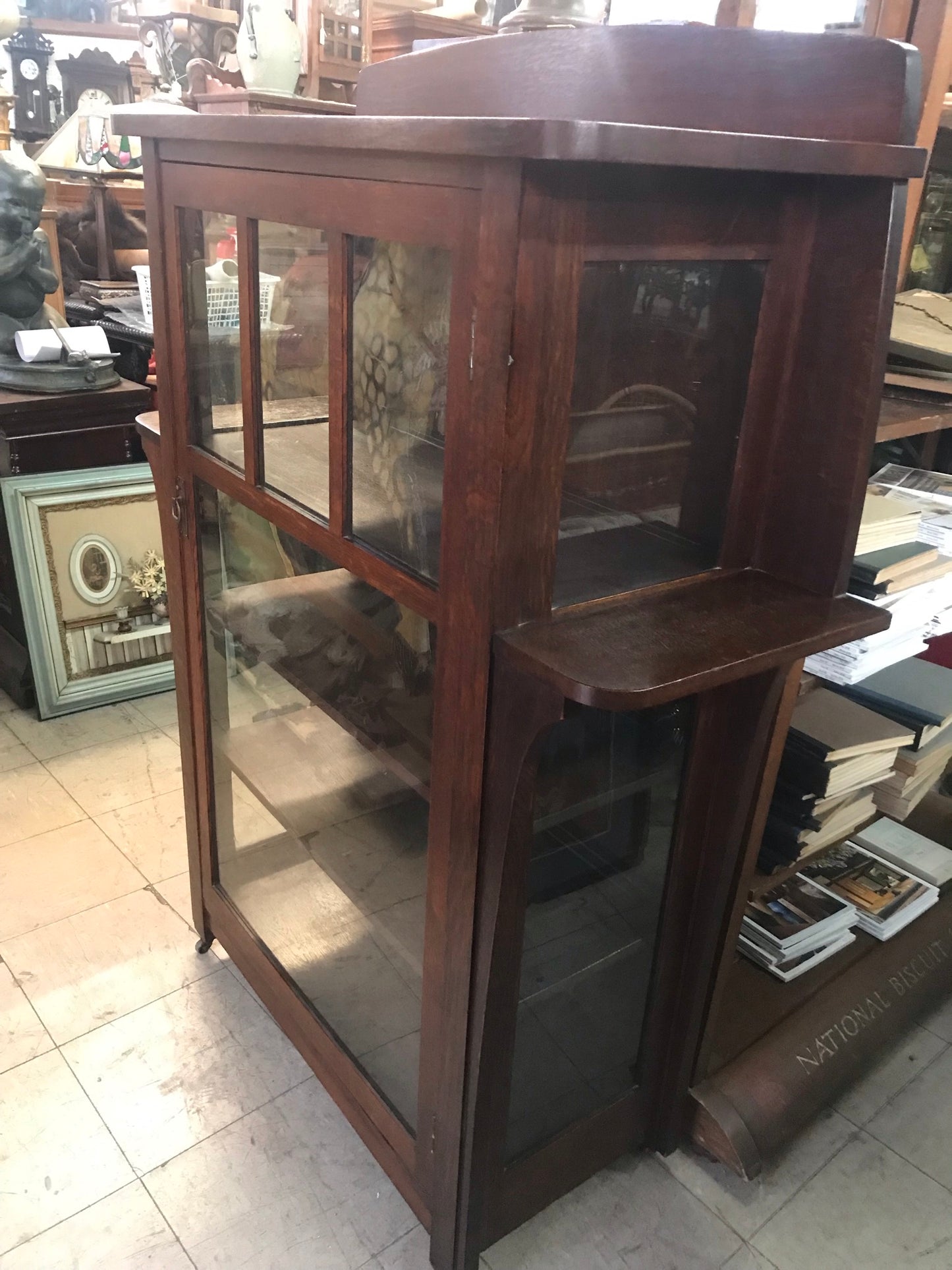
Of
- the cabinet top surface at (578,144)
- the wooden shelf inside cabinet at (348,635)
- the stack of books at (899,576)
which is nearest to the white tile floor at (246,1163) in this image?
the wooden shelf inside cabinet at (348,635)

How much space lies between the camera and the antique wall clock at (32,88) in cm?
455

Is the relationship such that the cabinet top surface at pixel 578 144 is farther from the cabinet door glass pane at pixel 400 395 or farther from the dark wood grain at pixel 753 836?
the dark wood grain at pixel 753 836

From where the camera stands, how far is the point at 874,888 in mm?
1701

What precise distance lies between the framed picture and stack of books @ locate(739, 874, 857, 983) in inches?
65.7

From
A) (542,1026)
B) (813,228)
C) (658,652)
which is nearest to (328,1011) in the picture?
(542,1026)

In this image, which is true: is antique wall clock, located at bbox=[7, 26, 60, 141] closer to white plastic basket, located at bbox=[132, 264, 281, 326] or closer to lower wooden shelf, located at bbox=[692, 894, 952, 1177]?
white plastic basket, located at bbox=[132, 264, 281, 326]

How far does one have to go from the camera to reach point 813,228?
88 centimetres

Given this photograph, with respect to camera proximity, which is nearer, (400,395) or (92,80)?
(400,395)

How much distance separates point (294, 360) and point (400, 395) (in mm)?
191

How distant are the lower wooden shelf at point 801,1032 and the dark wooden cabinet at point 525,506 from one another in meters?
0.08

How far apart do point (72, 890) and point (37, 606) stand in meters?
0.78

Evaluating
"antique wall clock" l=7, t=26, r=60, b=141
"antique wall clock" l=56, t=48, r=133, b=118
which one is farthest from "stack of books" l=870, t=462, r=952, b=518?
"antique wall clock" l=7, t=26, r=60, b=141

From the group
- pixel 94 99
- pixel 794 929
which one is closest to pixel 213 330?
pixel 794 929

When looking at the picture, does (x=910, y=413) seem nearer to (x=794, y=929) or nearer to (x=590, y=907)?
(x=590, y=907)
